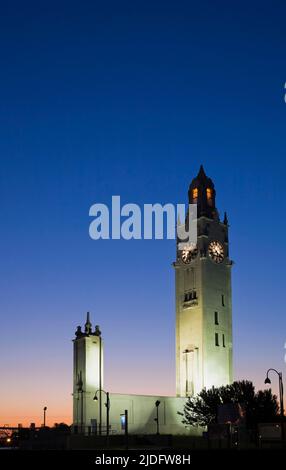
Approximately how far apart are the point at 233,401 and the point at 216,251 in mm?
31057

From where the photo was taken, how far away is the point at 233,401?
104562 mm

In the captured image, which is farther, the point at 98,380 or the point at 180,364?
the point at 180,364

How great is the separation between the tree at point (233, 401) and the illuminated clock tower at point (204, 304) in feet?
21.9

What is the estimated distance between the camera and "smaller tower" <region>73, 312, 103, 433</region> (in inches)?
4289

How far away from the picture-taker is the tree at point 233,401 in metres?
99.7

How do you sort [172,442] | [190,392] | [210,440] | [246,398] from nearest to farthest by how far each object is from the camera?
[210,440] → [172,442] → [246,398] → [190,392]

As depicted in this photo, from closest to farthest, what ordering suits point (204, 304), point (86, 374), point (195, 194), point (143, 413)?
1. point (86, 374)
2. point (143, 413)
3. point (204, 304)
4. point (195, 194)

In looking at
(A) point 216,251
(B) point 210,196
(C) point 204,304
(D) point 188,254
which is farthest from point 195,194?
(C) point 204,304

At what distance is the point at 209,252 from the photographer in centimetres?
12756

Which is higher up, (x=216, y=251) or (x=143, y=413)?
(x=216, y=251)

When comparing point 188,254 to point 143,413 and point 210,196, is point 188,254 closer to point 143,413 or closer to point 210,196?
point 210,196
